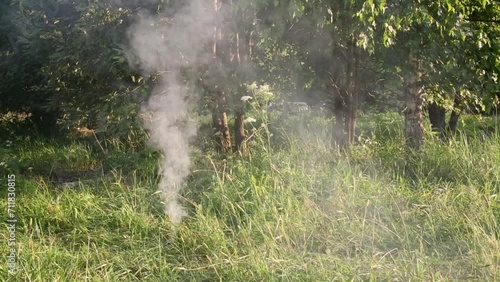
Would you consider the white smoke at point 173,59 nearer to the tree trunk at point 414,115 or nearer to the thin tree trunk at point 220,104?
the thin tree trunk at point 220,104

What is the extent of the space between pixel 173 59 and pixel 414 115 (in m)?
2.40

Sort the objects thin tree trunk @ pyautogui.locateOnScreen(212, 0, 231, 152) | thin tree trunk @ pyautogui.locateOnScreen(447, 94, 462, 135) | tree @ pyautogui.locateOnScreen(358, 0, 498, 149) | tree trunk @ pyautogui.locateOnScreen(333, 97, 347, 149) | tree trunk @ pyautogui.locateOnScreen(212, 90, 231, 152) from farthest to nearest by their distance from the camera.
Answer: thin tree trunk @ pyautogui.locateOnScreen(447, 94, 462, 135)
tree trunk @ pyautogui.locateOnScreen(333, 97, 347, 149)
tree trunk @ pyautogui.locateOnScreen(212, 90, 231, 152)
thin tree trunk @ pyautogui.locateOnScreen(212, 0, 231, 152)
tree @ pyautogui.locateOnScreen(358, 0, 498, 149)

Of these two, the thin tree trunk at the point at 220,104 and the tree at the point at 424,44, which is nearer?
the tree at the point at 424,44

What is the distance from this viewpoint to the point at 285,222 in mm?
3453

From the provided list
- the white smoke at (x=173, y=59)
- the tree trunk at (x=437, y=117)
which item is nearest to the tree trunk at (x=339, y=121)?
the tree trunk at (x=437, y=117)

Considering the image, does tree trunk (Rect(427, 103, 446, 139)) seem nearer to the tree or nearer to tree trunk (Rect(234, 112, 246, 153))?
the tree

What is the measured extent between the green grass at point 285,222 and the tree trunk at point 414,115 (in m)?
0.20

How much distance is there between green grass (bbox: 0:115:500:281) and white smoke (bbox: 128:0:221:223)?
9.0 inches

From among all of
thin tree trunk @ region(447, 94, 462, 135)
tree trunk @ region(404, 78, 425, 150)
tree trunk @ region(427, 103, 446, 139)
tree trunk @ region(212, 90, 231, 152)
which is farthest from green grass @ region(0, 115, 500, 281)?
tree trunk @ region(427, 103, 446, 139)

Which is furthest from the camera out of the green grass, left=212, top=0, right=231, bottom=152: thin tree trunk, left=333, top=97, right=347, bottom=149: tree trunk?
left=333, top=97, right=347, bottom=149: tree trunk

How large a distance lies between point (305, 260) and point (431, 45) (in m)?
2.60

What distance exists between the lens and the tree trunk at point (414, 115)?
200 inches

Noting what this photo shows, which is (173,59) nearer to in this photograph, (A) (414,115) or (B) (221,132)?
(B) (221,132)

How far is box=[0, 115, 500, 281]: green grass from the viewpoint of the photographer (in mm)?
2980
